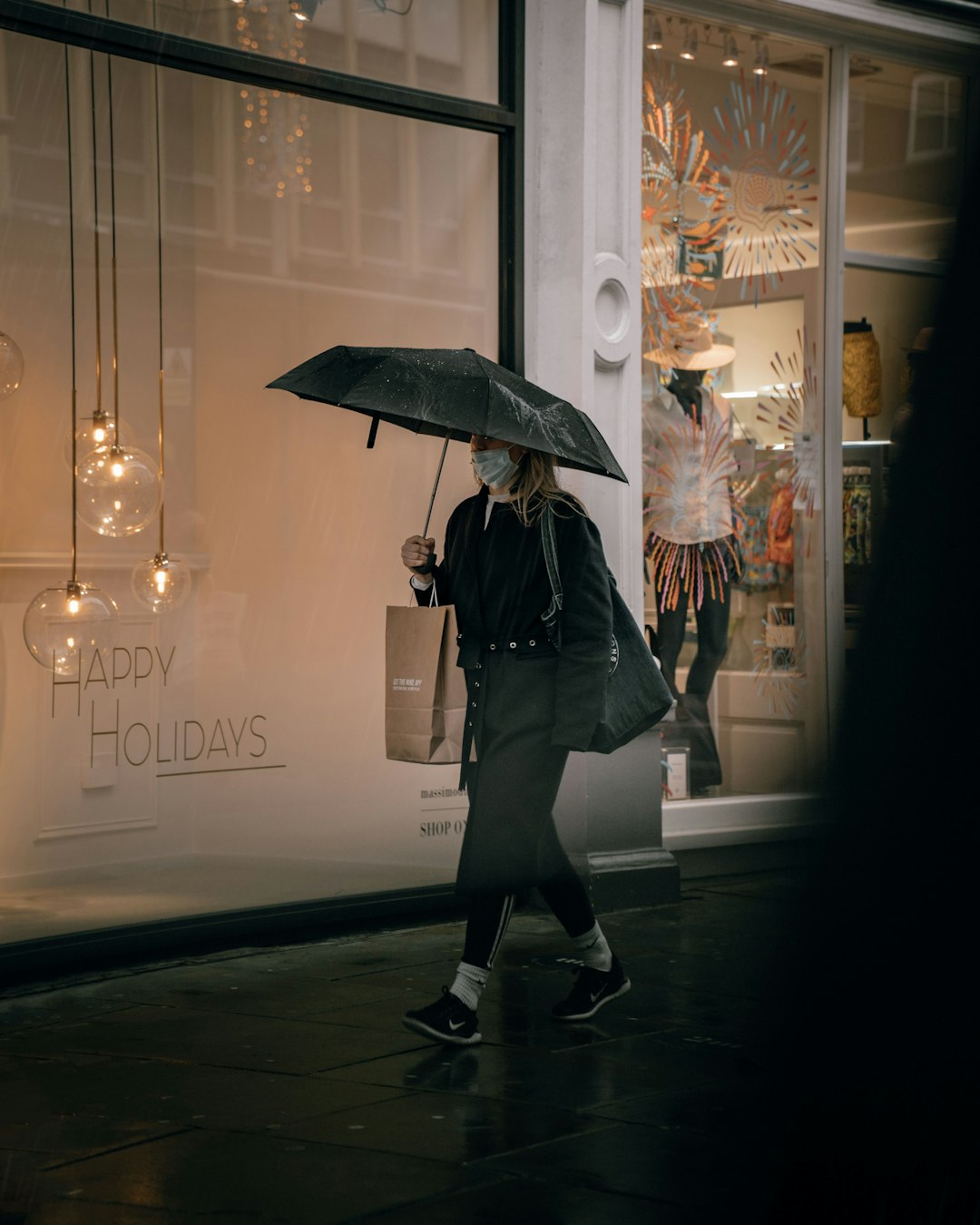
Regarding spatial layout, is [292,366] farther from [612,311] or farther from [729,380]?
[729,380]

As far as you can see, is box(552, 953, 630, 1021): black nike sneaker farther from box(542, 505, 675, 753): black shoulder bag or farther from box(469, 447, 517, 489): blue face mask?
box(469, 447, 517, 489): blue face mask

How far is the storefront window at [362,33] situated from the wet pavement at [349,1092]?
12.5 ft

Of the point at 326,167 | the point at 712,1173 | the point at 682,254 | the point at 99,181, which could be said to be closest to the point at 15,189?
the point at 99,181

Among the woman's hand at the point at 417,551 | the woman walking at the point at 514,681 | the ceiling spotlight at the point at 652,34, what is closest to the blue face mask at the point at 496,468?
the woman walking at the point at 514,681

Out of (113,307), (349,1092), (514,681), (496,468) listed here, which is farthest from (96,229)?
→ (349,1092)

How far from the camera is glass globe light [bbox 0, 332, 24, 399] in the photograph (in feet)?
19.6

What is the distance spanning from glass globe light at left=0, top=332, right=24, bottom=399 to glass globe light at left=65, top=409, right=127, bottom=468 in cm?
32

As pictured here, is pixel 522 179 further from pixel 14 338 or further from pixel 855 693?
pixel 855 693

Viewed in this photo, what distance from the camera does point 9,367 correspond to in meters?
6.02

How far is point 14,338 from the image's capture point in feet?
20.2

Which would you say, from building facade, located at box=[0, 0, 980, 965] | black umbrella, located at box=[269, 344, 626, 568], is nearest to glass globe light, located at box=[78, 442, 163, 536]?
building facade, located at box=[0, 0, 980, 965]

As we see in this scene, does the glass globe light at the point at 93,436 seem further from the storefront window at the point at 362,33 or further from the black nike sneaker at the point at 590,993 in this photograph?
the black nike sneaker at the point at 590,993

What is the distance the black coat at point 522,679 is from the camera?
196 inches

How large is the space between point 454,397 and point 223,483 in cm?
210
